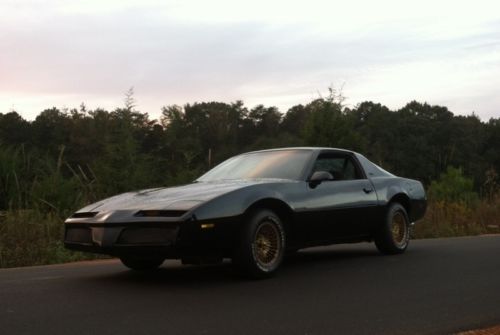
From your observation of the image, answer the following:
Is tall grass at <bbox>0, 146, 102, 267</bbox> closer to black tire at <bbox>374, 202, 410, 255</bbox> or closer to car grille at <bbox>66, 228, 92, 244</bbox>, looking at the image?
car grille at <bbox>66, 228, 92, 244</bbox>

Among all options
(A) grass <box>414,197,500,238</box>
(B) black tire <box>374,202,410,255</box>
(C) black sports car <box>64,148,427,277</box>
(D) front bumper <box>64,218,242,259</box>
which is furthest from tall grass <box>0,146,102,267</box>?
(A) grass <box>414,197,500,238</box>

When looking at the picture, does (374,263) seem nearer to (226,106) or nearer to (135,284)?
(135,284)

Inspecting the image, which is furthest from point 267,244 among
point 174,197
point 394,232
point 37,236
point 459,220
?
point 459,220

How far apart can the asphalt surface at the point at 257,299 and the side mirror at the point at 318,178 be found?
955mm

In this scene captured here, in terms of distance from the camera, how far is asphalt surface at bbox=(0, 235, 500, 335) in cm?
426

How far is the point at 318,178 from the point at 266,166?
653 millimetres

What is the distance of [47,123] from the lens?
74.2m

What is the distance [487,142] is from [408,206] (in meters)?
88.7

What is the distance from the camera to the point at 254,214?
5965mm

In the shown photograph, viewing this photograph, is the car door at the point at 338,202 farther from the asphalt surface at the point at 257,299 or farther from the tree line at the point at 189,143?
the tree line at the point at 189,143

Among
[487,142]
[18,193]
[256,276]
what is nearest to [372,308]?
[256,276]

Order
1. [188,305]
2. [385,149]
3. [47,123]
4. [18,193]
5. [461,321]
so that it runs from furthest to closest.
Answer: [385,149], [47,123], [18,193], [188,305], [461,321]

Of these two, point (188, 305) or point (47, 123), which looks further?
point (47, 123)

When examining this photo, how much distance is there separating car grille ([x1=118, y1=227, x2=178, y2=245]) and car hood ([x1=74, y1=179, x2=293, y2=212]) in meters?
0.23
